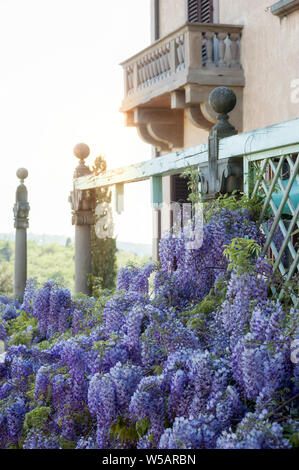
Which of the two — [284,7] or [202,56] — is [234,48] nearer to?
[202,56]

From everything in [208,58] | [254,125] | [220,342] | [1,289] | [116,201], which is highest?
[208,58]

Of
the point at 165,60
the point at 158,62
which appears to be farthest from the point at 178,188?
the point at 165,60

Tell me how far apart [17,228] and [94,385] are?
21.7 feet

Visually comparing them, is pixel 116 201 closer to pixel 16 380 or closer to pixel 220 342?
pixel 16 380

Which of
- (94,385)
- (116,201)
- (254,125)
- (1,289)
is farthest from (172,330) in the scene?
(1,289)

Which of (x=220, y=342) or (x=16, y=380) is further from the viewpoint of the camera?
(x=16, y=380)

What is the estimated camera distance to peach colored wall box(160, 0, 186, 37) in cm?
1131

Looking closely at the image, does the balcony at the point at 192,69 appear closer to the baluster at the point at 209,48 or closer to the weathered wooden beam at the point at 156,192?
the baluster at the point at 209,48

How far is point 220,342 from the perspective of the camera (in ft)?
9.06

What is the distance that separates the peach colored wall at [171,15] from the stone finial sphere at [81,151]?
5.41m

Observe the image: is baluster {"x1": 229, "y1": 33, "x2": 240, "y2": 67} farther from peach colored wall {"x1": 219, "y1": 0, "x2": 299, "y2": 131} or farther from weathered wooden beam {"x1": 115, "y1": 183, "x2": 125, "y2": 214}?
weathered wooden beam {"x1": 115, "y1": 183, "x2": 125, "y2": 214}

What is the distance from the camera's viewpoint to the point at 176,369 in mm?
2488

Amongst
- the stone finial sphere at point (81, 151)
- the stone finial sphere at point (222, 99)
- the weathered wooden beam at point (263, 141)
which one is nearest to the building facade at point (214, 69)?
the stone finial sphere at point (81, 151)

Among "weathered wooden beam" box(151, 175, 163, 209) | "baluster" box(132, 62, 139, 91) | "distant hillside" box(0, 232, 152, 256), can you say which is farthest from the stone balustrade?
"distant hillside" box(0, 232, 152, 256)
